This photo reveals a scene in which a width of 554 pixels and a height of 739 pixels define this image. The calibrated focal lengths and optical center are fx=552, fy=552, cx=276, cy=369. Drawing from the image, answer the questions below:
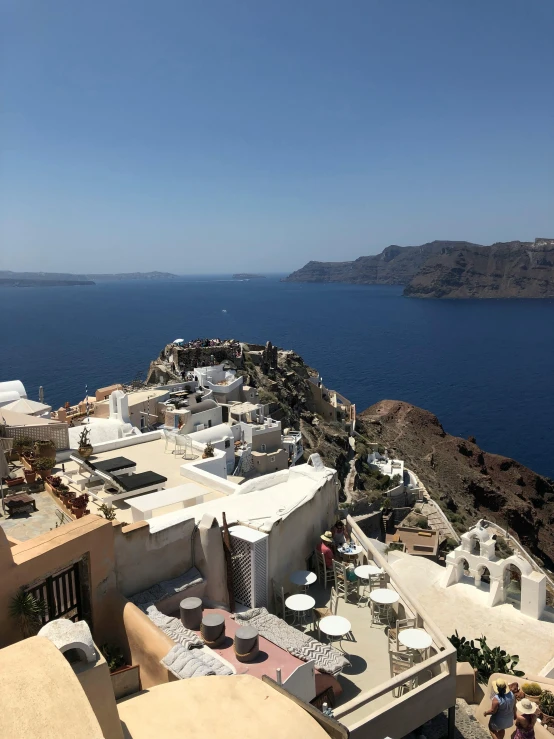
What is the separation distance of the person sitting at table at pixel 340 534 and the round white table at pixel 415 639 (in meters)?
3.47

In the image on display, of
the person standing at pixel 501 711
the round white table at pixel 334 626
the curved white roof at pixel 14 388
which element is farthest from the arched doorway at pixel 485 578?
the curved white roof at pixel 14 388

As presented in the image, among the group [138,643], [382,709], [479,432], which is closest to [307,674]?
[382,709]

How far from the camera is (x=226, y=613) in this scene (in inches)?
449

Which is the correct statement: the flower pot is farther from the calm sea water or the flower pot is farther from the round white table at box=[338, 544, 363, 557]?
the calm sea water

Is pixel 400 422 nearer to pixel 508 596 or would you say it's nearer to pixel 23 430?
pixel 508 596

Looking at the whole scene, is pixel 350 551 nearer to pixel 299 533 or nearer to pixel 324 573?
pixel 324 573

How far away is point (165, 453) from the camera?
832 inches

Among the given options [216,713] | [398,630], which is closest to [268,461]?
[398,630]

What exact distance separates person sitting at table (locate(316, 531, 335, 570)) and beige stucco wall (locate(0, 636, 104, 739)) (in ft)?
30.6

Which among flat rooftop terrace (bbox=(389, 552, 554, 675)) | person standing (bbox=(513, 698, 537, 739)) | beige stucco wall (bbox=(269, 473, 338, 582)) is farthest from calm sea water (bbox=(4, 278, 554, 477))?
person standing (bbox=(513, 698, 537, 739))

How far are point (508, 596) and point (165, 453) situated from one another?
43.4 feet

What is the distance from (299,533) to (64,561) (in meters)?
6.23

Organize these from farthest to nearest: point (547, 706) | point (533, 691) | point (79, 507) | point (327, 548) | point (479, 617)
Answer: point (479, 617), point (327, 548), point (79, 507), point (533, 691), point (547, 706)

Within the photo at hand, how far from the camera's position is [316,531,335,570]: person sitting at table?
14.0 m
